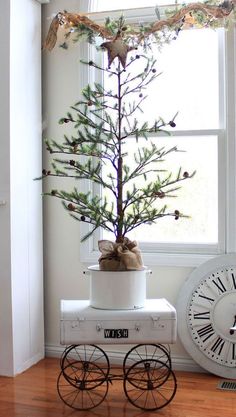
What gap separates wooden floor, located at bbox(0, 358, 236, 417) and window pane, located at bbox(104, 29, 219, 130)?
1.60m

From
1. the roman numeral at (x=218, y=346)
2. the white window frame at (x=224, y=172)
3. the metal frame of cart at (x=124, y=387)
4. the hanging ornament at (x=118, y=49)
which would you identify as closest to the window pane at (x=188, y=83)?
the white window frame at (x=224, y=172)

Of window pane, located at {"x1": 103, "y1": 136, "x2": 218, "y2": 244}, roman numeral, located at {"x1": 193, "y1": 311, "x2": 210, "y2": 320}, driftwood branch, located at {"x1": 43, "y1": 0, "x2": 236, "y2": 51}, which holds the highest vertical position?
driftwood branch, located at {"x1": 43, "y1": 0, "x2": 236, "y2": 51}

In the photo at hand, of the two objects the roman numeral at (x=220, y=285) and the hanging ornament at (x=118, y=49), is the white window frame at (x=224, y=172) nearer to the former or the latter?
the roman numeral at (x=220, y=285)

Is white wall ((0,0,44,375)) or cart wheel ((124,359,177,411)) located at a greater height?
white wall ((0,0,44,375))

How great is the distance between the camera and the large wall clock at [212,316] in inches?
133

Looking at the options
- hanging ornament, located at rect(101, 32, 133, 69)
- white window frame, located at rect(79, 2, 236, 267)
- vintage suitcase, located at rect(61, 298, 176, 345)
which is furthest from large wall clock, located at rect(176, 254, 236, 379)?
hanging ornament, located at rect(101, 32, 133, 69)

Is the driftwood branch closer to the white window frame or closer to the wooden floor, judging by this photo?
the white window frame

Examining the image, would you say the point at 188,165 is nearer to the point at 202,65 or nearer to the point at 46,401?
the point at 202,65

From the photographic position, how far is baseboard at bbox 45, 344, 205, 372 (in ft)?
11.7

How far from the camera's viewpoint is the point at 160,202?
3.71 m

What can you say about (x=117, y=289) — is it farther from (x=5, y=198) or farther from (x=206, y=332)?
(x=5, y=198)

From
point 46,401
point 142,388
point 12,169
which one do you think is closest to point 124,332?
point 142,388

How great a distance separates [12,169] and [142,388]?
150cm

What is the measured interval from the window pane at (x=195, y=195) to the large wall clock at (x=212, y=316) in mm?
236
